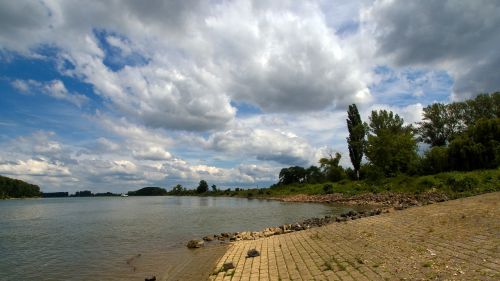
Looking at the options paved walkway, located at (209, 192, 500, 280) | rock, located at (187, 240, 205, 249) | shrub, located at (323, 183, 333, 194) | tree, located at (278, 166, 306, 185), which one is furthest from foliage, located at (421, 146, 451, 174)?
tree, located at (278, 166, 306, 185)

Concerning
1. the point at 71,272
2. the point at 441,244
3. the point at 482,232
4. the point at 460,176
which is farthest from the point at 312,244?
the point at 460,176

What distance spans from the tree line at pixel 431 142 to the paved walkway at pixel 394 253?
40.1 meters

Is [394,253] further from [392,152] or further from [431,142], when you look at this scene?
[431,142]

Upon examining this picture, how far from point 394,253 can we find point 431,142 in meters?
82.1

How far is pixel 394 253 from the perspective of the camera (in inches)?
450

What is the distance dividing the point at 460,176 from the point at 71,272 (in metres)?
45.6

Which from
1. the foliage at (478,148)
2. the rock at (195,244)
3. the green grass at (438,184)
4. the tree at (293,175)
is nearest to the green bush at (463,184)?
the green grass at (438,184)

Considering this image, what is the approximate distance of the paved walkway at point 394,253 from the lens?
30.8ft

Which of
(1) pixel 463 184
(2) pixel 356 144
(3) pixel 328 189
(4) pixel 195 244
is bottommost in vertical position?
(4) pixel 195 244

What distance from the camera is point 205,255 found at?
18.7m

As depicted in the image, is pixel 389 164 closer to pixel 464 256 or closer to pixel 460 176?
pixel 460 176

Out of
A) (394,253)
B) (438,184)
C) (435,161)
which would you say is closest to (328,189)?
(435,161)

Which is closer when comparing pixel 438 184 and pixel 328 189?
pixel 438 184

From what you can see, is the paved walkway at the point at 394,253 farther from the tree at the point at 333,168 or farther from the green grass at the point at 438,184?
the tree at the point at 333,168
